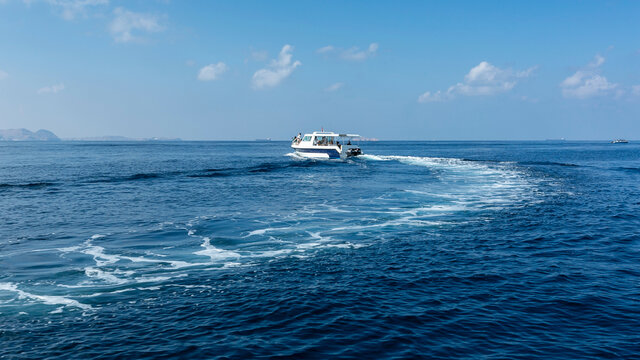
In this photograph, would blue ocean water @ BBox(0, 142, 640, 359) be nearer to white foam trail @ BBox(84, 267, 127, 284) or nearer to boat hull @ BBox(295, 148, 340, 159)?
white foam trail @ BBox(84, 267, 127, 284)

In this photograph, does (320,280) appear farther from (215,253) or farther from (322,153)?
(322,153)

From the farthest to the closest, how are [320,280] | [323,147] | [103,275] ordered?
1. [323,147]
2. [103,275]
3. [320,280]

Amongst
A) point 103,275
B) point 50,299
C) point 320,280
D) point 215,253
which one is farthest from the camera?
point 215,253

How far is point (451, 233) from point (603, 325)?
44.3 ft

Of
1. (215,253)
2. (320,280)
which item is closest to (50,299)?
(215,253)

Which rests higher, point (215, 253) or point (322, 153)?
point (322, 153)

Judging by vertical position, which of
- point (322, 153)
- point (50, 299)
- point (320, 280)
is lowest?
point (50, 299)

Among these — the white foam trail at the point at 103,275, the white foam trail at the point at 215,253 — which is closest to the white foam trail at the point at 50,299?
the white foam trail at the point at 103,275

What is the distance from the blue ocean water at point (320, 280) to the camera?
13461mm

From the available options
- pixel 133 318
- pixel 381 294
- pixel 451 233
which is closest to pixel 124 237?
pixel 133 318

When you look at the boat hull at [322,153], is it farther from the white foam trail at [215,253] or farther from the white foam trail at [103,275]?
the white foam trail at [103,275]

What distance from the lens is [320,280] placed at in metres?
19.2

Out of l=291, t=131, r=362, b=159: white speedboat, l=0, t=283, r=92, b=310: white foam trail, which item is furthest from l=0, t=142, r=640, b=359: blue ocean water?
l=291, t=131, r=362, b=159: white speedboat

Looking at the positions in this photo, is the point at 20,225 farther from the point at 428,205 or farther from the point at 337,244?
the point at 428,205
